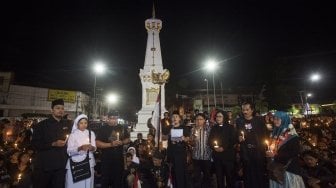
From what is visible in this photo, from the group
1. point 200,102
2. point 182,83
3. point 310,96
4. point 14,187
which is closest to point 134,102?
point 182,83

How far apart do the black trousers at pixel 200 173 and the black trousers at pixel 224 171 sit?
35cm

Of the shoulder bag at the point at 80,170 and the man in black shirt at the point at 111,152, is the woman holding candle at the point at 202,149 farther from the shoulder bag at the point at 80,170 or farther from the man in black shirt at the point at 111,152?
the shoulder bag at the point at 80,170

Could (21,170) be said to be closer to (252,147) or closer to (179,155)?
(179,155)

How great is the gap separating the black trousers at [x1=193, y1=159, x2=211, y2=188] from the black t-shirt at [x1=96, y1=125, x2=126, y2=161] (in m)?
2.15

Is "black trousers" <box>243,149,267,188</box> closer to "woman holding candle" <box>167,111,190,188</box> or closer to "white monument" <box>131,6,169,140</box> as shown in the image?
"woman holding candle" <box>167,111,190,188</box>

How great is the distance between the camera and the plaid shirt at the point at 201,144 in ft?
22.7

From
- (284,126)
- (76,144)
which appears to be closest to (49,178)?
(76,144)

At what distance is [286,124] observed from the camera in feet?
18.2

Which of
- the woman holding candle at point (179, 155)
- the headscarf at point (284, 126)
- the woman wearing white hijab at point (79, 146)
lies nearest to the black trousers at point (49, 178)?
the woman wearing white hijab at point (79, 146)

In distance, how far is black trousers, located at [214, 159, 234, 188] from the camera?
6.52 m

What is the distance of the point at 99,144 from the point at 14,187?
9.31 ft

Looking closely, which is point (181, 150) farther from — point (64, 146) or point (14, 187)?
point (14, 187)

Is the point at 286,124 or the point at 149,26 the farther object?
the point at 149,26

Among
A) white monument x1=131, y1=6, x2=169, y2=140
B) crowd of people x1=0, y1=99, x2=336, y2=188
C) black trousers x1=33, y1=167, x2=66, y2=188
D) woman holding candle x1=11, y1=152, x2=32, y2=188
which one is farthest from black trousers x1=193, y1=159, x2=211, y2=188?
white monument x1=131, y1=6, x2=169, y2=140
